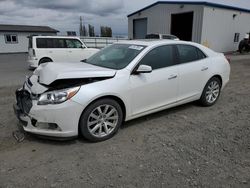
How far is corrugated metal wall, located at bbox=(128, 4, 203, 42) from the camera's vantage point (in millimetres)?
19497

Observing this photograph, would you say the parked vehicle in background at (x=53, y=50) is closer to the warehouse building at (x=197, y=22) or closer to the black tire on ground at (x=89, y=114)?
the black tire on ground at (x=89, y=114)

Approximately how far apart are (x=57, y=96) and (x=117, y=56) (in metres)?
1.59

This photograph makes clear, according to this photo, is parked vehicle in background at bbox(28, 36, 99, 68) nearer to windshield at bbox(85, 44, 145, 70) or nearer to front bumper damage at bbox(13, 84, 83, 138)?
windshield at bbox(85, 44, 145, 70)

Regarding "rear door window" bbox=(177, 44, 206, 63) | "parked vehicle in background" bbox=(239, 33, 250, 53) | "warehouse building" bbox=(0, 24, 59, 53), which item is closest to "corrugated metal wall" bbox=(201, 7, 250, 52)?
"parked vehicle in background" bbox=(239, 33, 250, 53)

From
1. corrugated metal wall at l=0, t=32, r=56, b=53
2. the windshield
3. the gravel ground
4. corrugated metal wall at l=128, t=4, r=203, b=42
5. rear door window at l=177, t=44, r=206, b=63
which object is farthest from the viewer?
corrugated metal wall at l=0, t=32, r=56, b=53

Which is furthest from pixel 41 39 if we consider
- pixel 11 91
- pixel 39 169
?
pixel 39 169

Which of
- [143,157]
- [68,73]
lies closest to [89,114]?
[68,73]

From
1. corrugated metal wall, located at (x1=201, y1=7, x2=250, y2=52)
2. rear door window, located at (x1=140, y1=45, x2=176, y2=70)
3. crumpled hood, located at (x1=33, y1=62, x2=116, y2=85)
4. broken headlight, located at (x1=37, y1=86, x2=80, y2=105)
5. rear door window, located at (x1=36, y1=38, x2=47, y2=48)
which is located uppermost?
corrugated metal wall, located at (x1=201, y1=7, x2=250, y2=52)

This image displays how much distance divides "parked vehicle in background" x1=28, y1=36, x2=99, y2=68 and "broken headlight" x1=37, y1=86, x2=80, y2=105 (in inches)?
331

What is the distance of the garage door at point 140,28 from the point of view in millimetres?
24661

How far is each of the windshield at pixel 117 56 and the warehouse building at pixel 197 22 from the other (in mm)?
A: 16963

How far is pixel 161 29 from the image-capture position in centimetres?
2278

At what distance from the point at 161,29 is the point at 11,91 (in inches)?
742

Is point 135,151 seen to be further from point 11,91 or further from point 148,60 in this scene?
point 11,91
